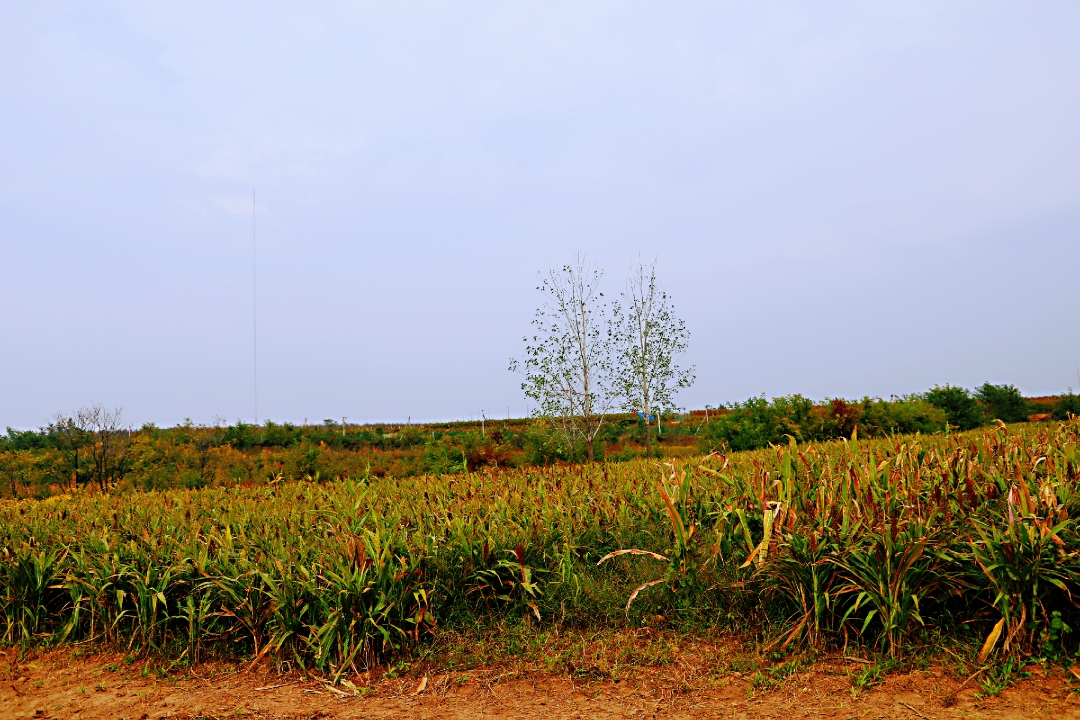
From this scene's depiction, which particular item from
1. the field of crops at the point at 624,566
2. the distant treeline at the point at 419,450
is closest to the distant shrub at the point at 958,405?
the distant treeline at the point at 419,450

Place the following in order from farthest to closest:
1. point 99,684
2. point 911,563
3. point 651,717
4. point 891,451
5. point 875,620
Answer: point 891,451, point 99,684, point 875,620, point 911,563, point 651,717

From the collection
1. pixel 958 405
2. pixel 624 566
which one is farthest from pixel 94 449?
pixel 958 405

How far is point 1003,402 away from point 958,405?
2.69 m

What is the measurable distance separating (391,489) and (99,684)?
2526mm

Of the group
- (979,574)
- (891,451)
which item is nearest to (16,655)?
(979,574)

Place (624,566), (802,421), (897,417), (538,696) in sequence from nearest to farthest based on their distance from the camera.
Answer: (538,696) → (624,566) → (802,421) → (897,417)

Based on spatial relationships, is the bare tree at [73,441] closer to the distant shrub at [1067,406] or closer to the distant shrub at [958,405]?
the distant shrub at [958,405]

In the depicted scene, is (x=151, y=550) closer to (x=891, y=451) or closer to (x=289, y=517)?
(x=289, y=517)

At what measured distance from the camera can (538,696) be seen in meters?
3.12

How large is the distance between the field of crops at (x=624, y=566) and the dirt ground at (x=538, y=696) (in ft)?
0.55

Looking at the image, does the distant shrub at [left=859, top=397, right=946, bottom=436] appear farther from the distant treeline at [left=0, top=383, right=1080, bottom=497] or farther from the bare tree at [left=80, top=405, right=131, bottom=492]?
the bare tree at [left=80, top=405, right=131, bottom=492]

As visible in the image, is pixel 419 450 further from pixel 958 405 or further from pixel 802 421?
pixel 958 405

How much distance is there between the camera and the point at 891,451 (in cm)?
511

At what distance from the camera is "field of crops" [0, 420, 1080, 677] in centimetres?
316
